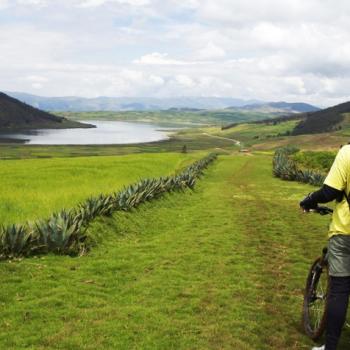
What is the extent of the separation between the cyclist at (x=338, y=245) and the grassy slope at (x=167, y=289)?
111 centimetres

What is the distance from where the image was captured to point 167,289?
9594 millimetres

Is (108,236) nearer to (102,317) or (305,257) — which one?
(305,257)

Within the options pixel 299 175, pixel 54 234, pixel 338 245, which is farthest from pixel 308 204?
pixel 299 175

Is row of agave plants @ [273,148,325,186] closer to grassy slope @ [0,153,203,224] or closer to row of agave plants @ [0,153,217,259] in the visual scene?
grassy slope @ [0,153,203,224]

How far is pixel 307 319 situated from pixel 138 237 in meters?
9.08

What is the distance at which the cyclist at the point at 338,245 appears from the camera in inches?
225

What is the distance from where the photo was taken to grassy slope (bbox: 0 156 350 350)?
7133 mm

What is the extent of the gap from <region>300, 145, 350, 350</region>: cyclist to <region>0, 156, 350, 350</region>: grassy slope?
3.65ft

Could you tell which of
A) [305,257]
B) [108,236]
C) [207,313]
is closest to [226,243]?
[305,257]

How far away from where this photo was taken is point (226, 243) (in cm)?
1428

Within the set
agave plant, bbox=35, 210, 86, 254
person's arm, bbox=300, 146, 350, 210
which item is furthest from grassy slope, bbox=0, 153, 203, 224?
person's arm, bbox=300, 146, 350, 210

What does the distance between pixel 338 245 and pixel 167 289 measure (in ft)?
14.8

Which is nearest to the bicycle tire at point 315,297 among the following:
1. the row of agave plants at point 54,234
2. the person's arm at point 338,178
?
the person's arm at point 338,178

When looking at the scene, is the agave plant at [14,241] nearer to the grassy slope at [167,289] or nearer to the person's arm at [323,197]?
the grassy slope at [167,289]
